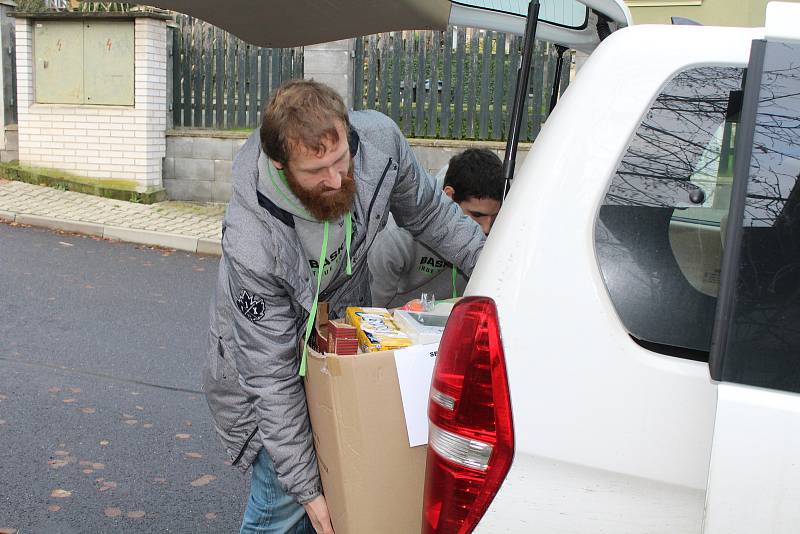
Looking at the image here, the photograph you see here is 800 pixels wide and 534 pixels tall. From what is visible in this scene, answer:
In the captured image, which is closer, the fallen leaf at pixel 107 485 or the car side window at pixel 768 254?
the car side window at pixel 768 254

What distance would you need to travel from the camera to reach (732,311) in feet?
4.83

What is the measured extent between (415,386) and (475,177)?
1.31m

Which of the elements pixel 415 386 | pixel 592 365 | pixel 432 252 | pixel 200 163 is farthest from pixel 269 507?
pixel 200 163

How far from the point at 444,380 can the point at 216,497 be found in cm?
253

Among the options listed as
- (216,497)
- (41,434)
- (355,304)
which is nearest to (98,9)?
(41,434)

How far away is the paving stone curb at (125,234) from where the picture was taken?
9852 millimetres

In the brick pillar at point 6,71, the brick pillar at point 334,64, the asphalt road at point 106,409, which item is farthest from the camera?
the brick pillar at point 6,71

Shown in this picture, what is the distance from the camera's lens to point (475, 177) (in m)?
3.21

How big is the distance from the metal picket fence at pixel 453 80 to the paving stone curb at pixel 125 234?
295 cm

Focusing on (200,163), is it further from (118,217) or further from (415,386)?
(415,386)

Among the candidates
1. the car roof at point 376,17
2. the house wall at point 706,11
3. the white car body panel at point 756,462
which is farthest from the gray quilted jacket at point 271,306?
the house wall at point 706,11

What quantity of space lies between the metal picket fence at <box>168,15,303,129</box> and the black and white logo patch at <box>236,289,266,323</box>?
9685 mm

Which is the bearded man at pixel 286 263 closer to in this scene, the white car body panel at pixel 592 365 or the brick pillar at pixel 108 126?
the white car body panel at pixel 592 365

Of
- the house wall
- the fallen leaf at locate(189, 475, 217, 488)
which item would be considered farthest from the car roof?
the house wall
